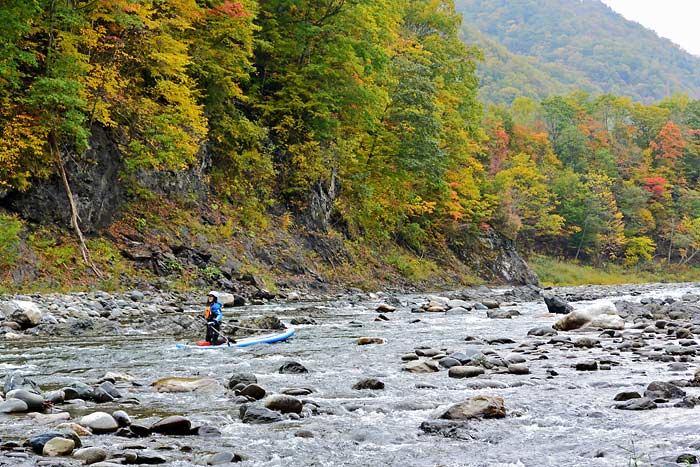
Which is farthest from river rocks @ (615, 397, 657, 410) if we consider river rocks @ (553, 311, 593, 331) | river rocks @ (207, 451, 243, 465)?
river rocks @ (553, 311, 593, 331)

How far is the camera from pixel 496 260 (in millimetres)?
40281

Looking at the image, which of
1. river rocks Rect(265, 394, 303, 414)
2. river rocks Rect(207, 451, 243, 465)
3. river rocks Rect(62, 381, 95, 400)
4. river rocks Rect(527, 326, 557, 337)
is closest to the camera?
river rocks Rect(207, 451, 243, 465)

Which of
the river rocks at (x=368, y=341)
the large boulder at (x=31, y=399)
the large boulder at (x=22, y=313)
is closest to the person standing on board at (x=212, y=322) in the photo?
the river rocks at (x=368, y=341)

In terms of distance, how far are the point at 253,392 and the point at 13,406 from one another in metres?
2.21

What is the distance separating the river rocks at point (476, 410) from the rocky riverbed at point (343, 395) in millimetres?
17

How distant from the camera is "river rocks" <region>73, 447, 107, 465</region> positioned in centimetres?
425

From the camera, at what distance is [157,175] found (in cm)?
2144

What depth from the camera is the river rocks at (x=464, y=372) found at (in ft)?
25.5

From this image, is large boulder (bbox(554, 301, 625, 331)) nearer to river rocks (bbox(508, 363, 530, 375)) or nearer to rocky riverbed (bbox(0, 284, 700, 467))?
rocky riverbed (bbox(0, 284, 700, 467))

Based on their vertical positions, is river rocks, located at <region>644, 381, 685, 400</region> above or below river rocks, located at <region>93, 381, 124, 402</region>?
above

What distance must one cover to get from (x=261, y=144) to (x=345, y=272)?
20.7 feet

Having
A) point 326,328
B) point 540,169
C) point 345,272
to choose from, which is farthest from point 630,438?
point 540,169

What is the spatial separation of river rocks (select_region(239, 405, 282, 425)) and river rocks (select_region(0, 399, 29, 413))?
1.96 m

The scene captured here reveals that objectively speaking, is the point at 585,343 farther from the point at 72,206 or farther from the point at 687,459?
the point at 72,206
